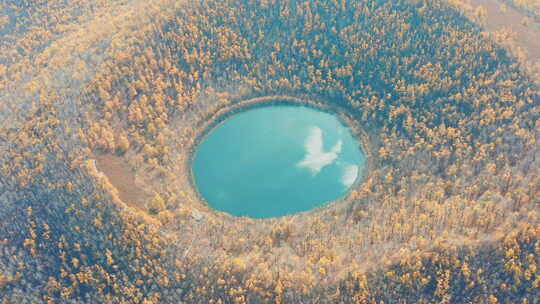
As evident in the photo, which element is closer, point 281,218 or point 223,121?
point 281,218

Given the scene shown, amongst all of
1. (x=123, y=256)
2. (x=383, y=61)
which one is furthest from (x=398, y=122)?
(x=123, y=256)

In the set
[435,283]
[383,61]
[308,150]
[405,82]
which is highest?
[383,61]

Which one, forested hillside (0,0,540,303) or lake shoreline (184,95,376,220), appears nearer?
forested hillside (0,0,540,303)

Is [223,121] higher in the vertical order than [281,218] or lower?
higher

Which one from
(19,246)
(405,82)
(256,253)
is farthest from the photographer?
(405,82)

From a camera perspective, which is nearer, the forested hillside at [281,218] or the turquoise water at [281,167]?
the forested hillside at [281,218]

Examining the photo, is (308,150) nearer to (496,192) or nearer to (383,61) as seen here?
(383,61)

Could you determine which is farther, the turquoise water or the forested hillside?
the turquoise water

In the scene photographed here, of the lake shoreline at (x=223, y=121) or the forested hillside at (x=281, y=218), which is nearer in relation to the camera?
the forested hillside at (x=281, y=218)
